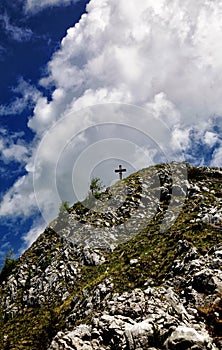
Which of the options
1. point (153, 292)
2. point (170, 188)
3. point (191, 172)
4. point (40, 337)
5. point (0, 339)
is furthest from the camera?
point (191, 172)

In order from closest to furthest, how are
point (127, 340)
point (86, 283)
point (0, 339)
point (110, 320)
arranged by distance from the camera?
1. point (127, 340)
2. point (110, 320)
3. point (0, 339)
4. point (86, 283)

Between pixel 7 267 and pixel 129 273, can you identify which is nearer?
pixel 129 273

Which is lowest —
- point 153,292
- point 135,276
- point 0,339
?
point 0,339

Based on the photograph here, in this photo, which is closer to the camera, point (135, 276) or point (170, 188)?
point (135, 276)

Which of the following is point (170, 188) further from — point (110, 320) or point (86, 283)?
point (110, 320)

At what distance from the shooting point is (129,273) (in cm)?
3916

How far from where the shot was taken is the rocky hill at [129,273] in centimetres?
2678

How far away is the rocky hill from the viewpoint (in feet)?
87.9

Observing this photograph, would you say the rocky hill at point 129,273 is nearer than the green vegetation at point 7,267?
Yes

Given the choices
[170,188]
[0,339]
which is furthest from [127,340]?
[170,188]

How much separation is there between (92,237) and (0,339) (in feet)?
66.1

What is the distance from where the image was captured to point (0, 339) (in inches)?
1569

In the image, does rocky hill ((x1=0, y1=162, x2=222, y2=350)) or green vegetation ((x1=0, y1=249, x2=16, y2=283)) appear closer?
rocky hill ((x1=0, y1=162, x2=222, y2=350))

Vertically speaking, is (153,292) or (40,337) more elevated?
(153,292)
